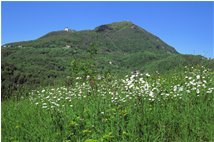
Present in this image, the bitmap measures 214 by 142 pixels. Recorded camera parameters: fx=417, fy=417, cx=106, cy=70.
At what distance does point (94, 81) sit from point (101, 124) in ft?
9.82

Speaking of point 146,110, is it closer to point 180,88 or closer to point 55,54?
point 180,88

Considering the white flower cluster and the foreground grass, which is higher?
the white flower cluster

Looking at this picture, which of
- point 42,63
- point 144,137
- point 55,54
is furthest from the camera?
point 55,54

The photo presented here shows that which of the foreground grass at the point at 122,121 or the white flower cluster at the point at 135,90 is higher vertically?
the white flower cluster at the point at 135,90

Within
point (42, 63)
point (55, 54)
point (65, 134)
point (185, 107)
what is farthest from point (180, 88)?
point (55, 54)

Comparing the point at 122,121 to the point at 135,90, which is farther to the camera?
the point at 135,90

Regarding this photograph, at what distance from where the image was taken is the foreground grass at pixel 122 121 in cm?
577

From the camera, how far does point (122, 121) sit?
604 centimetres

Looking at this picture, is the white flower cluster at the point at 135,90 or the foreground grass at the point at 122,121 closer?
the foreground grass at the point at 122,121

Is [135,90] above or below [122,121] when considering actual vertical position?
above

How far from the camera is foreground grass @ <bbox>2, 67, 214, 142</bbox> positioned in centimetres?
577

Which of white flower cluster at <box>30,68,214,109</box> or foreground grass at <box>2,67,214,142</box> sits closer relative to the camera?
foreground grass at <box>2,67,214,142</box>

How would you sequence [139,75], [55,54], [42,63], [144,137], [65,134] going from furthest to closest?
[55,54], [42,63], [139,75], [65,134], [144,137]

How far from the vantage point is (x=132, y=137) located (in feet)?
18.5
